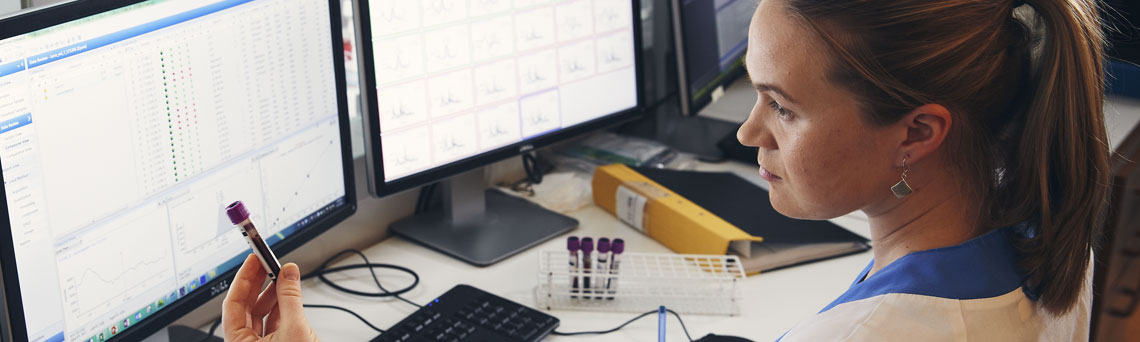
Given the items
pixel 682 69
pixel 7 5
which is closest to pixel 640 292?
pixel 682 69

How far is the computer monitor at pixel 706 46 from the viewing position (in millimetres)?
1618

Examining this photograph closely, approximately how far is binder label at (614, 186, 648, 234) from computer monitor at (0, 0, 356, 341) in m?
0.53

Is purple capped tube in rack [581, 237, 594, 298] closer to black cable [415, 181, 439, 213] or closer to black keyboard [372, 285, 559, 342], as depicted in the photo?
black keyboard [372, 285, 559, 342]

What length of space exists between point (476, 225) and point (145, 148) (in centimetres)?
67

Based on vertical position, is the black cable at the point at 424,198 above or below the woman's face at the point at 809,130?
below

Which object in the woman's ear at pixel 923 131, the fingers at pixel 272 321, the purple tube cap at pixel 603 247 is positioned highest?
the woman's ear at pixel 923 131

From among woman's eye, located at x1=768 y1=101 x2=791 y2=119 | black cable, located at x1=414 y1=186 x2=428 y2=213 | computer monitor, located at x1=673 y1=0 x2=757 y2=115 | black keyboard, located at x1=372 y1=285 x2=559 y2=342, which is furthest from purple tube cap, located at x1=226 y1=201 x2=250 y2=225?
computer monitor, located at x1=673 y1=0 x2=757 y2=115

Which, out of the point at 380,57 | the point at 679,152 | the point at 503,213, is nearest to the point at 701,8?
the point at 679,152

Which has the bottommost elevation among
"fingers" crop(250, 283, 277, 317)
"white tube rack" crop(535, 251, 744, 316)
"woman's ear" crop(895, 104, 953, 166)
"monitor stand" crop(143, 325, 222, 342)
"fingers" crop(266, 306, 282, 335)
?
"white tube rack" crop(535, 251, 744, 316)

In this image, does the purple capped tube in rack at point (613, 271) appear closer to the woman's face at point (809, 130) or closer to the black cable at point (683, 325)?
the black cable at point (683, 325)

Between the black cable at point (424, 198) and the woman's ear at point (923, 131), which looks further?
the black cable at point (424, 198)

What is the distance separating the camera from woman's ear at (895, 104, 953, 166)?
816 millimetres

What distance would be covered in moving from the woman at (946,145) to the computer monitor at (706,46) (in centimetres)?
68

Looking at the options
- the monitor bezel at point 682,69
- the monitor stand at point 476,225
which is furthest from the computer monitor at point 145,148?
the monitor bezel at point 682,69
